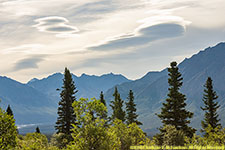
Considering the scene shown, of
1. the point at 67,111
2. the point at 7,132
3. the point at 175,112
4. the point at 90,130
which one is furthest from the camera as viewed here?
the point at 67,111

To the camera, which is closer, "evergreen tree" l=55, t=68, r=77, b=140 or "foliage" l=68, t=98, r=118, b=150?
"foliage" l=68, t=98, r=118, b=150

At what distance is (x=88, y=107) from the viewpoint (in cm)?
2306

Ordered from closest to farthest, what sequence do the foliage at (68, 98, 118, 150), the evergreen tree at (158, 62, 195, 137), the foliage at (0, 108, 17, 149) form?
the foliage at (0, 108, 17, 149) → the foliage at (68, 98, 118, 150) → the evergreen tree at (158, 62, 195, 137)

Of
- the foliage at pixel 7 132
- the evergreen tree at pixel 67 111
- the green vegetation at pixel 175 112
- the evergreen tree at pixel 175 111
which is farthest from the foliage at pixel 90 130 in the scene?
the evergreen tree at pixel 67 111

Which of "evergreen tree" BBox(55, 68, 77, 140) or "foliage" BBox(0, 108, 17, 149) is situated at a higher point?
"evergreen tree" BBox(55, 68, 77, 140)

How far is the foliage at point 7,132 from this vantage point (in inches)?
834

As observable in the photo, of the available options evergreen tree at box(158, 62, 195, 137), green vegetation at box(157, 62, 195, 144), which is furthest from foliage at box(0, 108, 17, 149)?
evergreen tree at box(158, 62, 195, 137)

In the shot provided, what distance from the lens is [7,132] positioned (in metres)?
21.5

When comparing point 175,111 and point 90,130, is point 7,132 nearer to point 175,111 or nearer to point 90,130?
point 90,130

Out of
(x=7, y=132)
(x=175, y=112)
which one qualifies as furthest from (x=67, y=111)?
(x=7, y=132)

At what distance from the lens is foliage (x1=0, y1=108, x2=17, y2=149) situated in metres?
21.2

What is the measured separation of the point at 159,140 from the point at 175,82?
10.4 metres

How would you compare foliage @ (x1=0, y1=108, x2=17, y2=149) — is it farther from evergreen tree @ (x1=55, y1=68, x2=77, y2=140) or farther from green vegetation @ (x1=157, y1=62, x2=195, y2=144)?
evergreen tree @ (x1=55, y1=68, x2=77, y2=140)

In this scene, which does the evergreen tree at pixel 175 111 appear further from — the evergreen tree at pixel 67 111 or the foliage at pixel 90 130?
the foliage at pixel 90 130
